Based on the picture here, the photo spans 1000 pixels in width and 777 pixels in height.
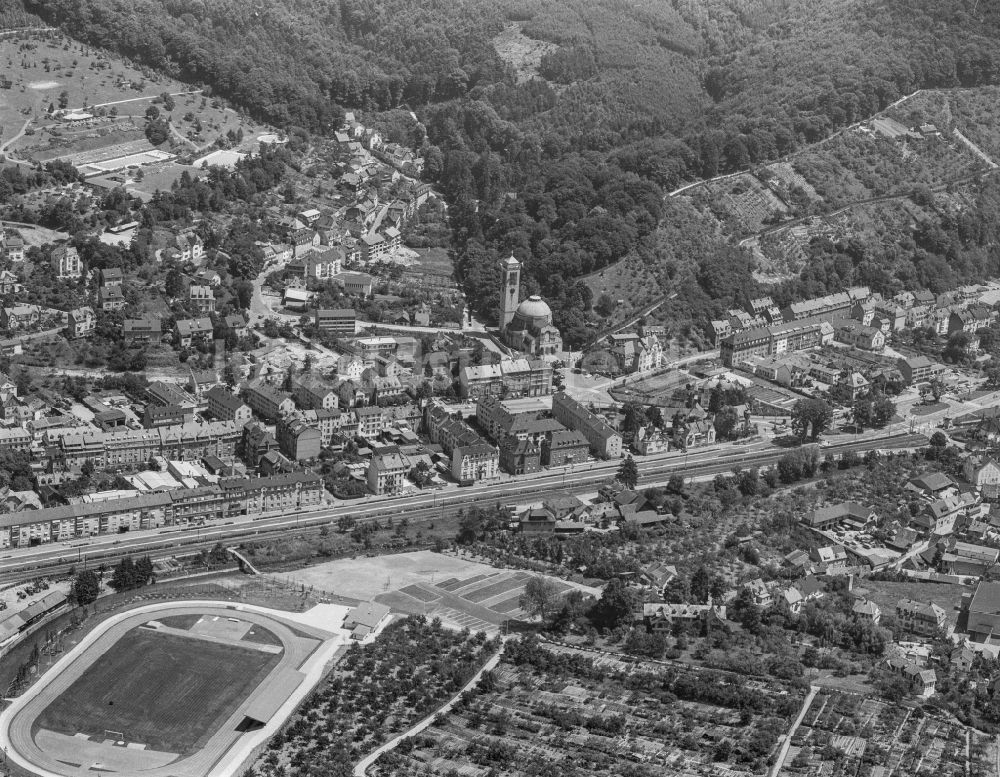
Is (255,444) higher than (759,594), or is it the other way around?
(255,444)

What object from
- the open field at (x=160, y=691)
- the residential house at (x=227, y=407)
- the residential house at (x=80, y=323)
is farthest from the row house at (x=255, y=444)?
the open field at (x=160, y=691)

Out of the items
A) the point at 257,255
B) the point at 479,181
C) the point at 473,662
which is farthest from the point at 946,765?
the point at 479,181

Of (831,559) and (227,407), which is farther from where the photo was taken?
(227,407)

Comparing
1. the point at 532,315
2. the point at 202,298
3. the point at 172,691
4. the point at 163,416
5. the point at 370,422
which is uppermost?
the point at 202,298

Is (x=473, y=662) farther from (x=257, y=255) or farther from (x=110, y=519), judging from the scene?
(x=257, y=255)

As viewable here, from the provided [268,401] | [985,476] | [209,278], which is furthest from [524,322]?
[985,476]

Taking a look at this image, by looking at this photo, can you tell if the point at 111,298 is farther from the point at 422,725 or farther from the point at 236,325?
the point at 422,725

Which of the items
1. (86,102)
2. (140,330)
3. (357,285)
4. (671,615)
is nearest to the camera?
(671,615)
